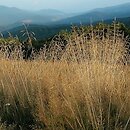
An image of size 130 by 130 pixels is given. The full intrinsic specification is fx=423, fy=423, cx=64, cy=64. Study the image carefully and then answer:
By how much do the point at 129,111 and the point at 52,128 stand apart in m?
0.95

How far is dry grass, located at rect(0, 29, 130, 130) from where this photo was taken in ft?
16.6

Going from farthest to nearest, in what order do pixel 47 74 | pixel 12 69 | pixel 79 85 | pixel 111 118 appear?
pixel 12 69
pixel 47 74
pixel 79 85
pixel 111 118

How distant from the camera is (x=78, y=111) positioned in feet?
16.8

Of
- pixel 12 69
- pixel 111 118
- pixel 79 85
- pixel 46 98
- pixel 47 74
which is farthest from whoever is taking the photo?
pixel 12 69

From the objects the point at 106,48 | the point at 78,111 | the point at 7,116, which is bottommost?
the point at 7,116

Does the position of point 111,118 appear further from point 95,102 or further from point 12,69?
point 12,69

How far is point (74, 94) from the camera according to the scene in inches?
215

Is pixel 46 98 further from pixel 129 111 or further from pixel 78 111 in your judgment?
pixel 129 111

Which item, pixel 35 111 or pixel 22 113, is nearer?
pixel 35 111

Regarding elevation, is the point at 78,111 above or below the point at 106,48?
below

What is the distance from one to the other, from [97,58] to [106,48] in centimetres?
20

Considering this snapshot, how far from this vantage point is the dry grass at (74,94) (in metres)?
5.05

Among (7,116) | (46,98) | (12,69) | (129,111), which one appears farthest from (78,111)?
(12,69)

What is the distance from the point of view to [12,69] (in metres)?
7.69
